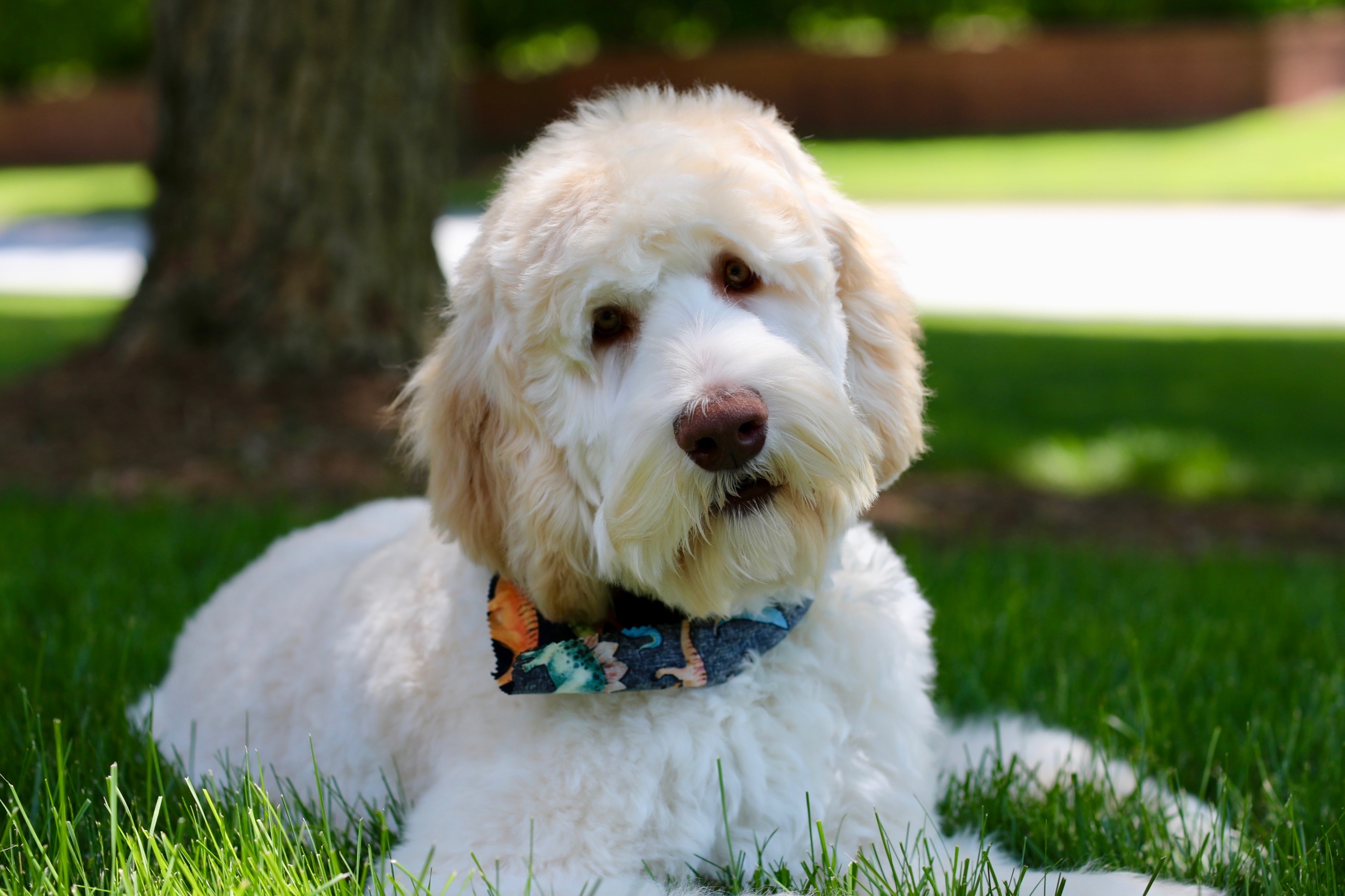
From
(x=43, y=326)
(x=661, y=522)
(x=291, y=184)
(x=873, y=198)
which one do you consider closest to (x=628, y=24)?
(x=873, y=198)

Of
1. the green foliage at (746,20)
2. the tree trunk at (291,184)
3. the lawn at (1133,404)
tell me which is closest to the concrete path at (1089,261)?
the lawn at (1133,404)

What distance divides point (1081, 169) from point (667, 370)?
26.3 m

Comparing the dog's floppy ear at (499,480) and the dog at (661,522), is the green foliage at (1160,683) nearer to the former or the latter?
the dog at (661,522)

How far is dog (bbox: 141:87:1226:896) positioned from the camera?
2.15 m

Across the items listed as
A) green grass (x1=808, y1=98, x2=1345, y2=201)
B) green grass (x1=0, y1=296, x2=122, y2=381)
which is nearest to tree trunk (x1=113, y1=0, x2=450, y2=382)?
green grass (x1=0, y1=296, x2=122, y2=381)

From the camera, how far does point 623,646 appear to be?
2.32 metres

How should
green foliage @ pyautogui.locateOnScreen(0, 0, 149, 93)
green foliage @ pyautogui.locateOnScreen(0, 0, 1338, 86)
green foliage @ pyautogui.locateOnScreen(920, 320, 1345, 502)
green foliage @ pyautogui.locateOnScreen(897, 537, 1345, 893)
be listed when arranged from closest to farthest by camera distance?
green foliage @ pyautogui.locateOnScreen(897, 537, 1345, 893) < green foliage @ pyautogui.locateOnScreen(920, 320, 1345, 502) < green foliage @ pyautogui.locateOnScreen(0, 0, 1338, 86) < green foliage @ pyautogui.locateOnScreen(0, 0, 149, 93)

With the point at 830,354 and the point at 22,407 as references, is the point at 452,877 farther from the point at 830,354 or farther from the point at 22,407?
the point at 22,407

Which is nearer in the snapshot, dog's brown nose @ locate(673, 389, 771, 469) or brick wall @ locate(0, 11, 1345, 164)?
dog's brown nose @ locate(673, 389, 771, 469)

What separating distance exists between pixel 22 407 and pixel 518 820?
18.6ft

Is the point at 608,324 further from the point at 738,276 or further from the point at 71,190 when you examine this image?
the point at 71,190

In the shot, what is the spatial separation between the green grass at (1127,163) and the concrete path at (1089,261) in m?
1.43

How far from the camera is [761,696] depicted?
2381 mm

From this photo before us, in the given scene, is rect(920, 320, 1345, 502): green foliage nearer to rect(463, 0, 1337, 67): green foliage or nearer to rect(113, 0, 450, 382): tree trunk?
rect(113, 0, 450, 382): tree trunk
